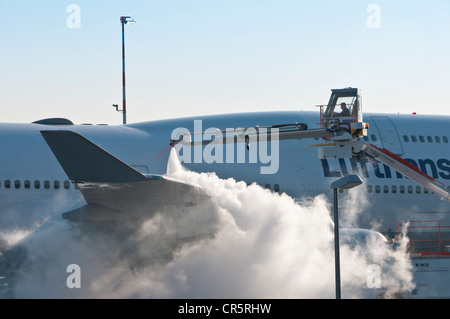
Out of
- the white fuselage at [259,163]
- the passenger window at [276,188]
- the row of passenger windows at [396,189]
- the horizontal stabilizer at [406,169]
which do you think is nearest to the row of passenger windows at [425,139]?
the white fuselage at [259,163]

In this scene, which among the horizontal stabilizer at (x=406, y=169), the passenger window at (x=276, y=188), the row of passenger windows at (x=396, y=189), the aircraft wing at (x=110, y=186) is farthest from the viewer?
the row of passenger windows at (x=396, y=189)

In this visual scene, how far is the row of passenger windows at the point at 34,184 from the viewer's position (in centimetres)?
2305

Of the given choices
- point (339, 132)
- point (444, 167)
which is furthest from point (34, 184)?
point (444, 167)

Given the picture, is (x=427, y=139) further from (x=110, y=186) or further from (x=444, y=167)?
(x=110, y=186)

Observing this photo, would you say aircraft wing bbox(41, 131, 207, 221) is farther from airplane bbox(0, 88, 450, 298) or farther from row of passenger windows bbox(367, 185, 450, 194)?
row of passenger windows bbox(367, 185, 450, 194)

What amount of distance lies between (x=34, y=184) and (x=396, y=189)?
44.0 feet

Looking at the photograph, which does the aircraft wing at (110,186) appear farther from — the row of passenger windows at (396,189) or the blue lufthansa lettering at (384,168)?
the row of passenger windows at (396,189)

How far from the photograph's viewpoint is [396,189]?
26.1m

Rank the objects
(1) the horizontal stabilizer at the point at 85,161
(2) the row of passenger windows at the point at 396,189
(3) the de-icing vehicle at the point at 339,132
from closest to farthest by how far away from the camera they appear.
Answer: (1) the horizontal stabilizer at the point at 85,161 < (3) the de-icing vehicle at the point at 339,132 < (2) the row of passenger windows at the point at 396,189

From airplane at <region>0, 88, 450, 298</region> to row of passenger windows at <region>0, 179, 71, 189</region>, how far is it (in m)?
0.03

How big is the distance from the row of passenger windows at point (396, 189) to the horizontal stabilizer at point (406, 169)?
1.76 m

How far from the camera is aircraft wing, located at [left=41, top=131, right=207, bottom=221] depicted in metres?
18.0
